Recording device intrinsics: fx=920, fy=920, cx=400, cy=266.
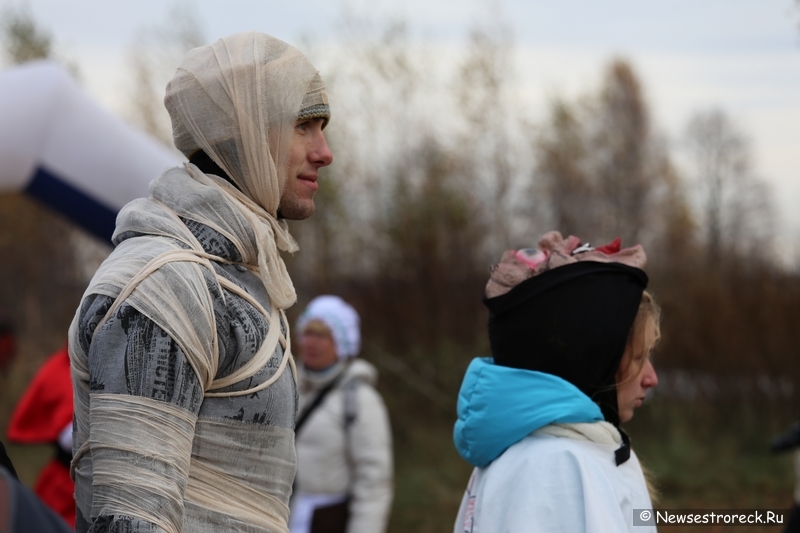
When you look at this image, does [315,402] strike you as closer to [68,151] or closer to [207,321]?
[68,151]

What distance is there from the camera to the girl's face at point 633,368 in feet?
7.34

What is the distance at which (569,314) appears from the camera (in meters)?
2.13

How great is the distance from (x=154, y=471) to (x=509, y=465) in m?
0.84

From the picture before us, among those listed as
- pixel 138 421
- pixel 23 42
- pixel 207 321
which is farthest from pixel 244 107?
pixel 23 42

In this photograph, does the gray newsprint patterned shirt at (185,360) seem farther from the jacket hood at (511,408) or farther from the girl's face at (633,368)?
the girl's face at (633,368)

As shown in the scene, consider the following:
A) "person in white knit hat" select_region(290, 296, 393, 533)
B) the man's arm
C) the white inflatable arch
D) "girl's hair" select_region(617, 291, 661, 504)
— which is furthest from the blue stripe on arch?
the man's arm

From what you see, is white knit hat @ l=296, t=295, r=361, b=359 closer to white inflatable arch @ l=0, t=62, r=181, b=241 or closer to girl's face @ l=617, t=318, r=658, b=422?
white inflatable arch @ l=0, t=62, r=181, b=241

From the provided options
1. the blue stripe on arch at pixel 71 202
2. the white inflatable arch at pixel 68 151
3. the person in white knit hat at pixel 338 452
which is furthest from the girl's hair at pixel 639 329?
the blue stripe on arch at pixel 71 202

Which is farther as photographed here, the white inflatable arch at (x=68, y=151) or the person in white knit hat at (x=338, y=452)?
the white inflatable arch at (x=68, y=151)

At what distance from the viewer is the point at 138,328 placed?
1.55m

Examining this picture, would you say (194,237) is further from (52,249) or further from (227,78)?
(52,249)

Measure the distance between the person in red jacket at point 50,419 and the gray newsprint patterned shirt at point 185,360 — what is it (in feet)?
9.39

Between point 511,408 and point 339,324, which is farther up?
point 511,408

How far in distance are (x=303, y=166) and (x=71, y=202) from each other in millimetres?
3863
